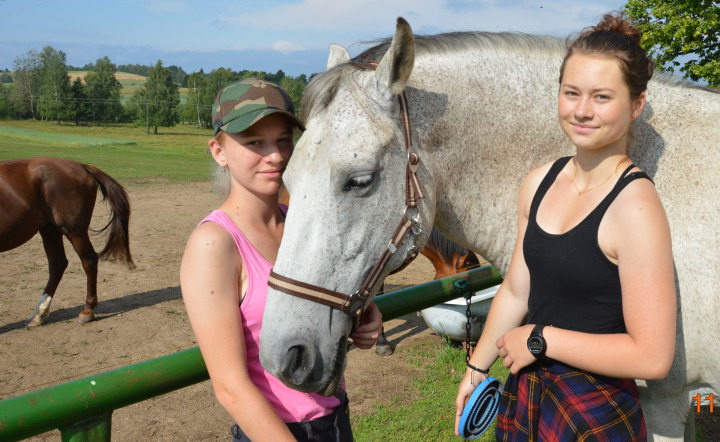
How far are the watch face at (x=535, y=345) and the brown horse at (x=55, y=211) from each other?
7392 mm

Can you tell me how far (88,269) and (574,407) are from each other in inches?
308

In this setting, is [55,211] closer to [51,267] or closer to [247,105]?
[51,267]

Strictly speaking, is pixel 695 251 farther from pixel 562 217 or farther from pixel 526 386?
pixel 526 386

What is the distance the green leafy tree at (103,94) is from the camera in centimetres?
7803

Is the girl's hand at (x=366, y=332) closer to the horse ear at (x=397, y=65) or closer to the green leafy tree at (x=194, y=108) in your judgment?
the horse ear at (x=397, y=65)

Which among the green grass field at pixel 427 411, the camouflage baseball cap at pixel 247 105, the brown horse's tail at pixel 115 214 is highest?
the camouflage baseball cap at pixel 247 105

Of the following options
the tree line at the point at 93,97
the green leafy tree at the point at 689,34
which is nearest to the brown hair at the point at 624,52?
the green leafy tree at the point at 689,34

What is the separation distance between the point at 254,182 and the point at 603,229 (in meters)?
1.10

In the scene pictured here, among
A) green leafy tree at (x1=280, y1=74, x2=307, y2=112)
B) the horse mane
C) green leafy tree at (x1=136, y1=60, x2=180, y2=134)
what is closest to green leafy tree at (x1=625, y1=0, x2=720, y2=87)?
green leafy tree at (x1=280, y1=74, x2=307, y2=112)

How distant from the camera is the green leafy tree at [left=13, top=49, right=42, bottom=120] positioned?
2985 inches

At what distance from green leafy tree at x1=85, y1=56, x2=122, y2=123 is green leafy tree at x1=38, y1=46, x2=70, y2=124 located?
3.20m

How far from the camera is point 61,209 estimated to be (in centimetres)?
786

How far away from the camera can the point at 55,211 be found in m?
7.84

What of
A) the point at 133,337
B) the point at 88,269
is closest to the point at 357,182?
the point at 133,337
